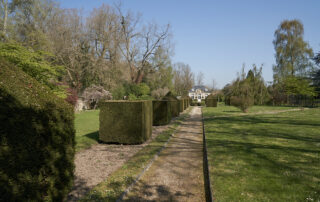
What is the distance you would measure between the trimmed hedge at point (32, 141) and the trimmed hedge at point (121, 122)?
14.6ft

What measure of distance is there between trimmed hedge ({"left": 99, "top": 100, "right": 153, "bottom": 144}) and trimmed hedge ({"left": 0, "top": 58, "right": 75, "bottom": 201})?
4456 mm

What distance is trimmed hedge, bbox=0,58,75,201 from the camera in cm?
259

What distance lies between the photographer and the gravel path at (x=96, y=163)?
4.37 metres

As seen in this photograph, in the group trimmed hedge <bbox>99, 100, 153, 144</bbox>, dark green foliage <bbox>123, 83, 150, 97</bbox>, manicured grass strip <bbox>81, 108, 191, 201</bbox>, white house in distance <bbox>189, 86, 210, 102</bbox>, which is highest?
white house in distance <bbox>189, 86, 210, 102</bbox>

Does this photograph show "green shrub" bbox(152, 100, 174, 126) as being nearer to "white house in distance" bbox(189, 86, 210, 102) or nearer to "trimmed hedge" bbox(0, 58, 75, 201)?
"trimmed hedge" bbox(0, 58, 75, 201)

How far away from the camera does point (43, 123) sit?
10.2ft

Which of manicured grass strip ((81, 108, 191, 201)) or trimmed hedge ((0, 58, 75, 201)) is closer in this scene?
trimmed hedge ((0, 58, 75, 201))

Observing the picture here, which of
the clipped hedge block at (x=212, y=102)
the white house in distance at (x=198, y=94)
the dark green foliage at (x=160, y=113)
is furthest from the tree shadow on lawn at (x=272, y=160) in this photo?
the white house in distance at (x=198, y=94)

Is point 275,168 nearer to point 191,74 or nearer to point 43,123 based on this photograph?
point 43,123

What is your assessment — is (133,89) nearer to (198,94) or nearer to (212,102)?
(212,102)

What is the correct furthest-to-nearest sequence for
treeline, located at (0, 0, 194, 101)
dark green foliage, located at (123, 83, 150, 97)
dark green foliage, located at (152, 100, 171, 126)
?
dark green foliage, located at (123, 83, 150, 97), treeline, located at (0, 0, 194, 101), dark green foliage, located at (152, 100, 171, 126)

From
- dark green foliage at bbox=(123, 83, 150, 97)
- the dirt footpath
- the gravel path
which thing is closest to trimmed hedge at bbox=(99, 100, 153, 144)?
the gravel path

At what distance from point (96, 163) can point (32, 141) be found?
337 cm

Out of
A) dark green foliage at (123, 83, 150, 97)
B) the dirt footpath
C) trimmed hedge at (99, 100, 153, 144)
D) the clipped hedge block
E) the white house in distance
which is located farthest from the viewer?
the white house in distance
